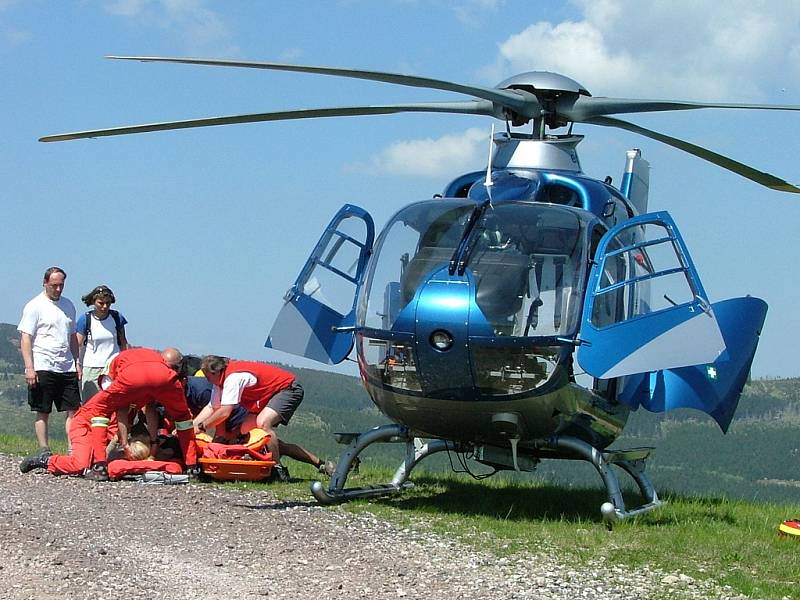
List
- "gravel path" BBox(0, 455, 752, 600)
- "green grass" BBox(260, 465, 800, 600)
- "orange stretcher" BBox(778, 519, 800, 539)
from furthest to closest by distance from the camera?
1. "orange stretcher" BBox(778, 519, 800, 539)
2. "green grass" BBox(260, 465, 800, 600)
3. "gravel path" BBox(0, 455, 752, 600)

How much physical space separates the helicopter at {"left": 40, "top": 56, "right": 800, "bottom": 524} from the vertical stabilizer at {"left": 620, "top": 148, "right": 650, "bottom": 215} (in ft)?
4.39

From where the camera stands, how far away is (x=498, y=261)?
902 cm

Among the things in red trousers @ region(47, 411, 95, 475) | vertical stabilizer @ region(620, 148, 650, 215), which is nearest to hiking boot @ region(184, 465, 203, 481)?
red trousers @ region(47, 411, 95, 475)

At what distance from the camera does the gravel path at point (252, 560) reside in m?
6.67

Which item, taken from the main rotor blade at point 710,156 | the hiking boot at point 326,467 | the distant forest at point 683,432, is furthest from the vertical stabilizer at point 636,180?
the distant forest at point 683,432

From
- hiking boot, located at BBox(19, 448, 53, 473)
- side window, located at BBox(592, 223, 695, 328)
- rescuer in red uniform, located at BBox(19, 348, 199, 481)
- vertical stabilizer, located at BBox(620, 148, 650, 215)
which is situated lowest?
hiking boot, located at BBox(19, 448, 53, 473)

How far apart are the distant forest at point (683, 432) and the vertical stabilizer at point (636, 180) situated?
966cm

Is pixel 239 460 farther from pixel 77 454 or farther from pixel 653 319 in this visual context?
pixel 653 319

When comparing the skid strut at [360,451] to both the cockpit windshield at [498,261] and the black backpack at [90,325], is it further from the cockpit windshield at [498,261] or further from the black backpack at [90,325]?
the black backpack at [90,325]

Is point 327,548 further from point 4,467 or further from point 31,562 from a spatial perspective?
point 4,467

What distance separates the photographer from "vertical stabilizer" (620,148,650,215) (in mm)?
12320

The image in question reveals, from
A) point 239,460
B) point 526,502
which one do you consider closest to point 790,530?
point 526,502

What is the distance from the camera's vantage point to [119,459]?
11.3 meters

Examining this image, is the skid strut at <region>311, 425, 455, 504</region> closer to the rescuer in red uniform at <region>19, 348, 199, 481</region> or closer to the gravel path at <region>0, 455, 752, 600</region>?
the gravel path at <region>0, 455, 752, 600</region>
